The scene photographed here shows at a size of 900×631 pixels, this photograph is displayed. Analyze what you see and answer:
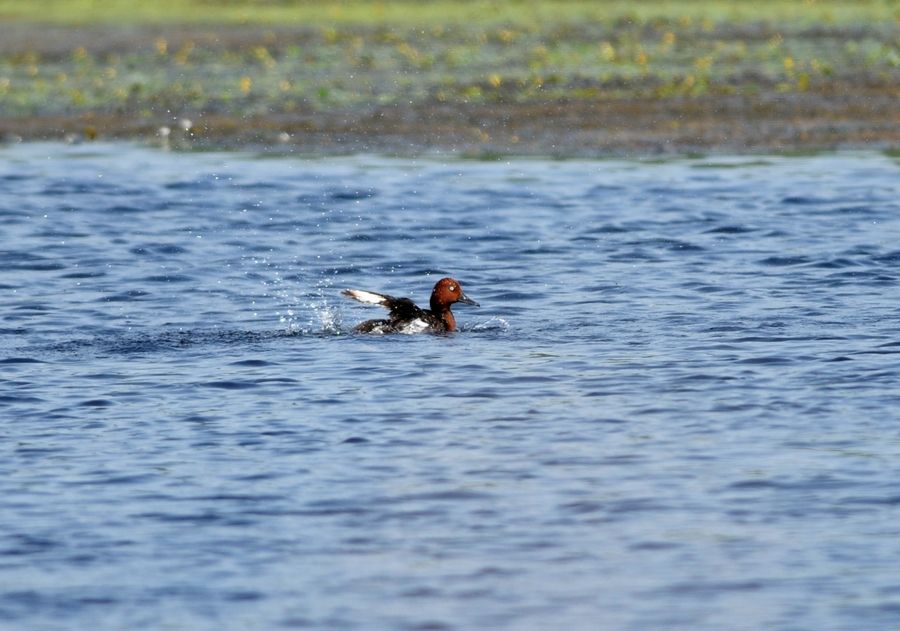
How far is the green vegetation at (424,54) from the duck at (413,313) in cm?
1375

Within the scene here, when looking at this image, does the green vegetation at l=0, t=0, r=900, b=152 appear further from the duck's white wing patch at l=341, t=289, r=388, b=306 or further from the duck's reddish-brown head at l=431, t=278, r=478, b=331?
the duck's white wing patch at l=341, t=289, r=388, b=306

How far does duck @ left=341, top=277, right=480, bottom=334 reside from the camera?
47.1ft

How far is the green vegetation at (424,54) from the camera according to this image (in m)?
29.0

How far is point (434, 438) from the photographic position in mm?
10828

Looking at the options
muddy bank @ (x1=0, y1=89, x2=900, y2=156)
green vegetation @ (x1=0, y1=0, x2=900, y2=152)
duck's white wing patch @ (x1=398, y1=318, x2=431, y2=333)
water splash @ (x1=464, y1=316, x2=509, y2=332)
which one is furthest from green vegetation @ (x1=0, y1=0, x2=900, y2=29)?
duck's white wing patch @ (x1=398, y1=318, x2=431, y2=333)

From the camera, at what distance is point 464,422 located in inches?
443

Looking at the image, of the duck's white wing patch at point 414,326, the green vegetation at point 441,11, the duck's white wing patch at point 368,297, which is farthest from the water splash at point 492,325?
A: the green vegetation at point 441,11

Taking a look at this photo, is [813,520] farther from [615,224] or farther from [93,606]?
[615,224]

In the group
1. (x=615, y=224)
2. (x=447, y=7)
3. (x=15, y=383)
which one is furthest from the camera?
(x=447, y=7)

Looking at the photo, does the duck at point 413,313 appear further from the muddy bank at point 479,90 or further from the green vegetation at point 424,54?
the green vegetation at point 424,54

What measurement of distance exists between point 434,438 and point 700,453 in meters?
1.65

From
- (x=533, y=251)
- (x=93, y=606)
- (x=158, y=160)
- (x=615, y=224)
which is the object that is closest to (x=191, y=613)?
→ (x=93, y=606)

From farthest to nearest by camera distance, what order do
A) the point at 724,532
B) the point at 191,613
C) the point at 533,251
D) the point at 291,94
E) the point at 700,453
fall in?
1. the point at 291,94
2. the point at 533,251
3. the point at 700,453
4. the point at 724,532
5. the point at 191,613

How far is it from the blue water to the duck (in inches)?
7.8
